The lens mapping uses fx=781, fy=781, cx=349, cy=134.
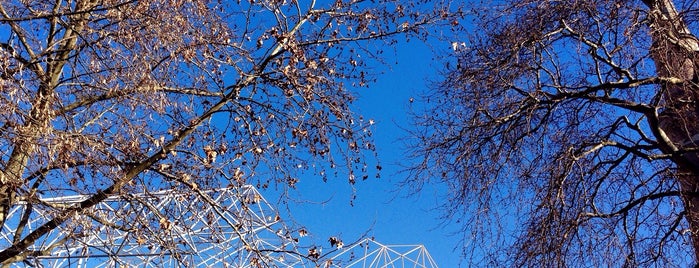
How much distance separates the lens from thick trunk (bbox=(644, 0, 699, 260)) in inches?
242

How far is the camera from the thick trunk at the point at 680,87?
242 inches

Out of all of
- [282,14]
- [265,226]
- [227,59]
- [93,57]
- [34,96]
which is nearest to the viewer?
[34,96]

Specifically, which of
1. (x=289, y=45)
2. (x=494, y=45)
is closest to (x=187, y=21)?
(x=289, y=45)

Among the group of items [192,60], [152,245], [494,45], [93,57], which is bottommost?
[152,245]

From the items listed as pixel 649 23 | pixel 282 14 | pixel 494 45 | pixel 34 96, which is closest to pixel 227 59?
pixel 282 14

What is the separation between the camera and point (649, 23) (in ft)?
20.5

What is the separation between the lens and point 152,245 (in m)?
5.97

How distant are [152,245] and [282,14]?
2667 mm

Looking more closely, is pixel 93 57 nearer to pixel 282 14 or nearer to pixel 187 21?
pixel 187 21

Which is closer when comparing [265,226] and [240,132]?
[265,226]

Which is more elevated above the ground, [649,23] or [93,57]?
[649,23]

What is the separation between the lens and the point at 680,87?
6.61 metres

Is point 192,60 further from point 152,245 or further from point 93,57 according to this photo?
point 152,245

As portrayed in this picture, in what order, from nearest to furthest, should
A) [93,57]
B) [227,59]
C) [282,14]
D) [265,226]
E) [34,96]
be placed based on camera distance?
1. [34,96]
2. [93,57]
3. [265,226]
4. [227,59]
5. [282,14]
